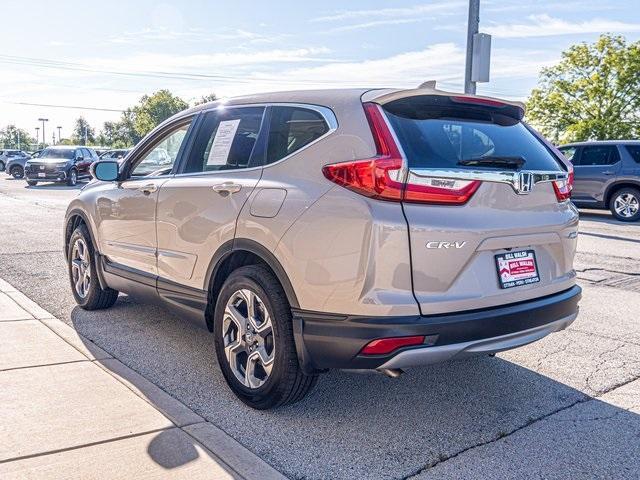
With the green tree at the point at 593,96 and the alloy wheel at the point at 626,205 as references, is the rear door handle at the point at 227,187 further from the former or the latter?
the green tree at the point at 593,96

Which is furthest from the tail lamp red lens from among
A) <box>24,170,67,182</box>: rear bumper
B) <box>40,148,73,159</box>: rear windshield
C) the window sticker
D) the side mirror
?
<box>40,148,73,159</box>: rear windshield

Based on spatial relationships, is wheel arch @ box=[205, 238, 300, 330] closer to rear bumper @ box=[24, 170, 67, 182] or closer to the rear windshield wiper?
the rear windshield wiper

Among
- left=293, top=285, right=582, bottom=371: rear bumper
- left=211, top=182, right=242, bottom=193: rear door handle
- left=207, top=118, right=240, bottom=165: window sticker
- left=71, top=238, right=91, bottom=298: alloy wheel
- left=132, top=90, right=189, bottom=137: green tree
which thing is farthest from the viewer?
left=132, top=90, right=189, bottom=137: green tree

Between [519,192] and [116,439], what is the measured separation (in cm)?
246

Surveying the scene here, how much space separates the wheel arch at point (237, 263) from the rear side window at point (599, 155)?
1310cm

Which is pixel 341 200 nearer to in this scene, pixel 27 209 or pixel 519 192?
pixel 519 192

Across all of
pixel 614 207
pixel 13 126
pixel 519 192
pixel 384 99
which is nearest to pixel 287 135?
pixel 384 99

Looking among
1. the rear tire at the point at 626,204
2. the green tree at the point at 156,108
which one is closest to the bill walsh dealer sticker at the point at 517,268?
the rear tire at the point at 626,204

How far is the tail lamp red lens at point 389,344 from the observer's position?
3.02 meters

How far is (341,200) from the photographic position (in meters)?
3.15

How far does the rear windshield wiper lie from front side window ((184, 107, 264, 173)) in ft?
4.08

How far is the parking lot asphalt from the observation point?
307 centimetres

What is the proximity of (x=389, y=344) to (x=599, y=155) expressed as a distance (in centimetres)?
1366

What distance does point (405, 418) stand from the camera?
3.58 metres
